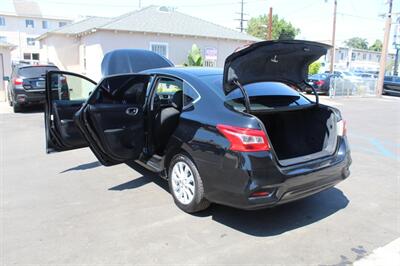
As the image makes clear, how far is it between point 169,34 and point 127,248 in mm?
19025

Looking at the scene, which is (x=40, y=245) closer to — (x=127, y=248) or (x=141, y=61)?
(x=127, y=248)

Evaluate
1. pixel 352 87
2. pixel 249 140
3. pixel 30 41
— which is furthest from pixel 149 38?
pixel 30 41

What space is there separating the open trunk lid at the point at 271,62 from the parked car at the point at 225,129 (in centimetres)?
1

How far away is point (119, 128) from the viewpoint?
15.3ft

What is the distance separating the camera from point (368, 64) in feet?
234

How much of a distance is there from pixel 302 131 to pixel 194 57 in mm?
16811

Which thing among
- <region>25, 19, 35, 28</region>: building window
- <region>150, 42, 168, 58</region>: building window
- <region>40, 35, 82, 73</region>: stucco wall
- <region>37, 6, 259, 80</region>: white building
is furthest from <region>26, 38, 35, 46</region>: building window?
<region>150, 42, 168, 58</region>: building window

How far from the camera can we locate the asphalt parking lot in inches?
130

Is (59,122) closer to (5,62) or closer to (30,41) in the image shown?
(5,62)

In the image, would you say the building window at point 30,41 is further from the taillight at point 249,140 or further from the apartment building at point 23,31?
the taillight at point 249,140

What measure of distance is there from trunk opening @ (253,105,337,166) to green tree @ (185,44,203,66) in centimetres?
1655

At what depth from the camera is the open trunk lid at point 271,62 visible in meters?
3.71

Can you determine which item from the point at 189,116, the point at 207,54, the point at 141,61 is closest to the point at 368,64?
the point at 207,54

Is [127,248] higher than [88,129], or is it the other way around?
[88,129]
